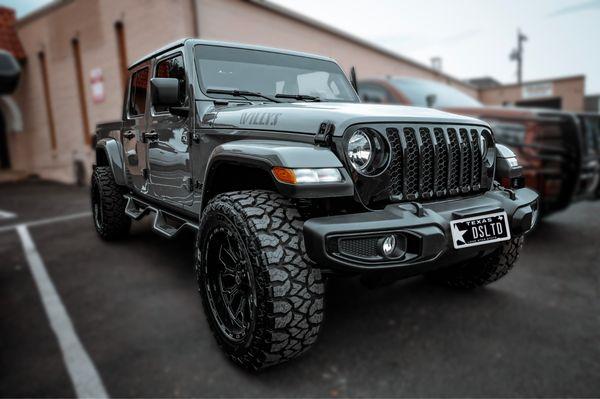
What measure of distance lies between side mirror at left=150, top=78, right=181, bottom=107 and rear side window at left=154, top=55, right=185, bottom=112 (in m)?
0.31

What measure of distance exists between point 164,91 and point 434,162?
1.13 m

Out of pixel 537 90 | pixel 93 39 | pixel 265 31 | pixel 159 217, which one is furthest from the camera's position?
pixel 537 90

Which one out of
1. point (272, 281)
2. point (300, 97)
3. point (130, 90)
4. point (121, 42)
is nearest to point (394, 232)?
point (272, 281)

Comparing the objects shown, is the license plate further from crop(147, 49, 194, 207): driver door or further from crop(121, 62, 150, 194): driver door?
crop(121, 62, 150, 194): driver door

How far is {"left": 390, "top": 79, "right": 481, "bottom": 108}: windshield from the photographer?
412cm

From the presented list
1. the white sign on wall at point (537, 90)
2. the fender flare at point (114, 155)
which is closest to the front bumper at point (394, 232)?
the fender flare at point (114, 155)

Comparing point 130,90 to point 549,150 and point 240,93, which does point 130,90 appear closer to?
point 240,93

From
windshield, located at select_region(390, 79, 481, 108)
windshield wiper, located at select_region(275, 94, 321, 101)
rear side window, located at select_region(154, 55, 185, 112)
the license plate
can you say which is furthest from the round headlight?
windshield, located at select_region(390, 79, 481, 108)

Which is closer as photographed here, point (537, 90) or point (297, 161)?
point (297, 161)

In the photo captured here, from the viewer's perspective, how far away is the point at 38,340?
2311 millimetres

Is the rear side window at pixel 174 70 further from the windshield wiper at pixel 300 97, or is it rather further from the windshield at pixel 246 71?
the windshield wiper at pixel 300 97

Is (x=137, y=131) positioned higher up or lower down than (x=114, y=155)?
higher up

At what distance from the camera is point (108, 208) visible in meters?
1.82

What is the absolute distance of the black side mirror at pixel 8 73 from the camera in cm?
133
